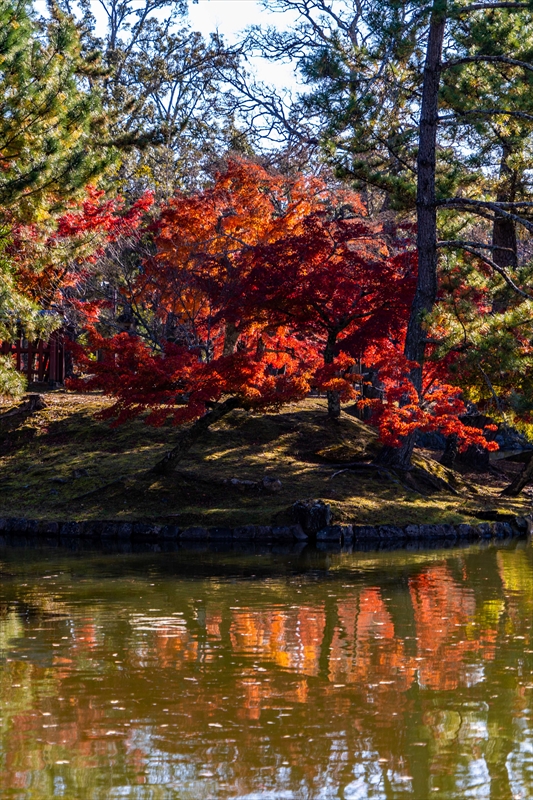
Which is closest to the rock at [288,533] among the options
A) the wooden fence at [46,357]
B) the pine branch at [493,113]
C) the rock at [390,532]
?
the rock at [390,532]

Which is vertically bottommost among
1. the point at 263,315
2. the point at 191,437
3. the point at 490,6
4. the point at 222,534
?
the point at 222,534

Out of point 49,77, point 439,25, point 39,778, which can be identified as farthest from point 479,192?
point 39,778

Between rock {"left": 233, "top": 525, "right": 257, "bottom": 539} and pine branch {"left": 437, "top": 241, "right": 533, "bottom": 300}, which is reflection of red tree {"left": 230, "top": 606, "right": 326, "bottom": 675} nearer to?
rock {"left": 233, "top": 525, "right": 257, "bottom": 539}

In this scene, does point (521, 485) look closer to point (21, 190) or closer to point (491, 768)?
point (21, 190)

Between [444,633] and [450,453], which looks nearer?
[444,633]

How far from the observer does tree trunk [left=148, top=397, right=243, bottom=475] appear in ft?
51.7

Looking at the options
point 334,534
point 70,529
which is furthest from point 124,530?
point 334,534

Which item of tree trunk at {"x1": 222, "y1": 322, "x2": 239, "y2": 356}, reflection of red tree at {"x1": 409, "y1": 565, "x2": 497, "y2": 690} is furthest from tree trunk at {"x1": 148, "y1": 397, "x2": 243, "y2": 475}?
reflection of red tree at {"x1": 409, "y1": 565, "x2": 497, "y2": 690}

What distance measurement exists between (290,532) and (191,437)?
2.87 metres

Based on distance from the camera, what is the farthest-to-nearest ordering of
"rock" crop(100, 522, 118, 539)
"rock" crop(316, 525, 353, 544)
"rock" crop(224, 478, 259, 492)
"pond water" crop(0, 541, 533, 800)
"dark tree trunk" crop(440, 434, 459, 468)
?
"dark tree trunk" crop(440, 434, 459, 468) < "rock" crop(224, 478, 259, 492) < "rock" crop(100, 522, 118, 539) < "rock" crop(316, 525, 353, 544) < "pond water" crop(0, 541, 533, 800)

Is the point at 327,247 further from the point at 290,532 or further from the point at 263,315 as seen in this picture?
the point at 290,532

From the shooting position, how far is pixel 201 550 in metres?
13.6

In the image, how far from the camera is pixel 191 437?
16.0 meters

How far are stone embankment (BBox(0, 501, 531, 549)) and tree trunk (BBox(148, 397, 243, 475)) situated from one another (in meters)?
1.87
